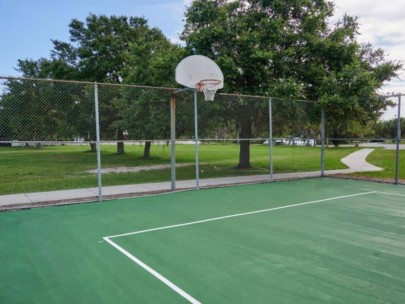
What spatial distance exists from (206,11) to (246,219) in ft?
30.9

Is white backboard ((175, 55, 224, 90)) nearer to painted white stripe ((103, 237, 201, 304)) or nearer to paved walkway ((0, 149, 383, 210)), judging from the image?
paved walkway ((0, 149, 383, 210))

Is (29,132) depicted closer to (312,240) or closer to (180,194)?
(180,194)

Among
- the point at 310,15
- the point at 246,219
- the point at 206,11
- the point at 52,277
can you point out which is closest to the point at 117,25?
the point at 206,11

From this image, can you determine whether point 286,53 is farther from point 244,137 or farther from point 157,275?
point 157,275

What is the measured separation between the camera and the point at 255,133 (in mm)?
13766

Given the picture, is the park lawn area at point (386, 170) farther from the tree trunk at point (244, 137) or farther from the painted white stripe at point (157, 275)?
the painted white stripe at point (157, 275)

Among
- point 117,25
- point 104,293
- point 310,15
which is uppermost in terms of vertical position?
point 117,25

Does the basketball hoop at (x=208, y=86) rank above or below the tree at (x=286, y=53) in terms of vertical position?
below

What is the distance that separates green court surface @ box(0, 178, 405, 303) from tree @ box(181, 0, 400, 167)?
5.28 m

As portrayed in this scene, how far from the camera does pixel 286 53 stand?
488 inches

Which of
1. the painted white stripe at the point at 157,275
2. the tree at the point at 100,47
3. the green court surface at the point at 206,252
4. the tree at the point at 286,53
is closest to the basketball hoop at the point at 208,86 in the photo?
the tree at the point at 286,53

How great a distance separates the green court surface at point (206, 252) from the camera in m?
3.56

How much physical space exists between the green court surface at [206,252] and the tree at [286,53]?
528cm

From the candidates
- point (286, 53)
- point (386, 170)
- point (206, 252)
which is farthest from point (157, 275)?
point (386, 170)
